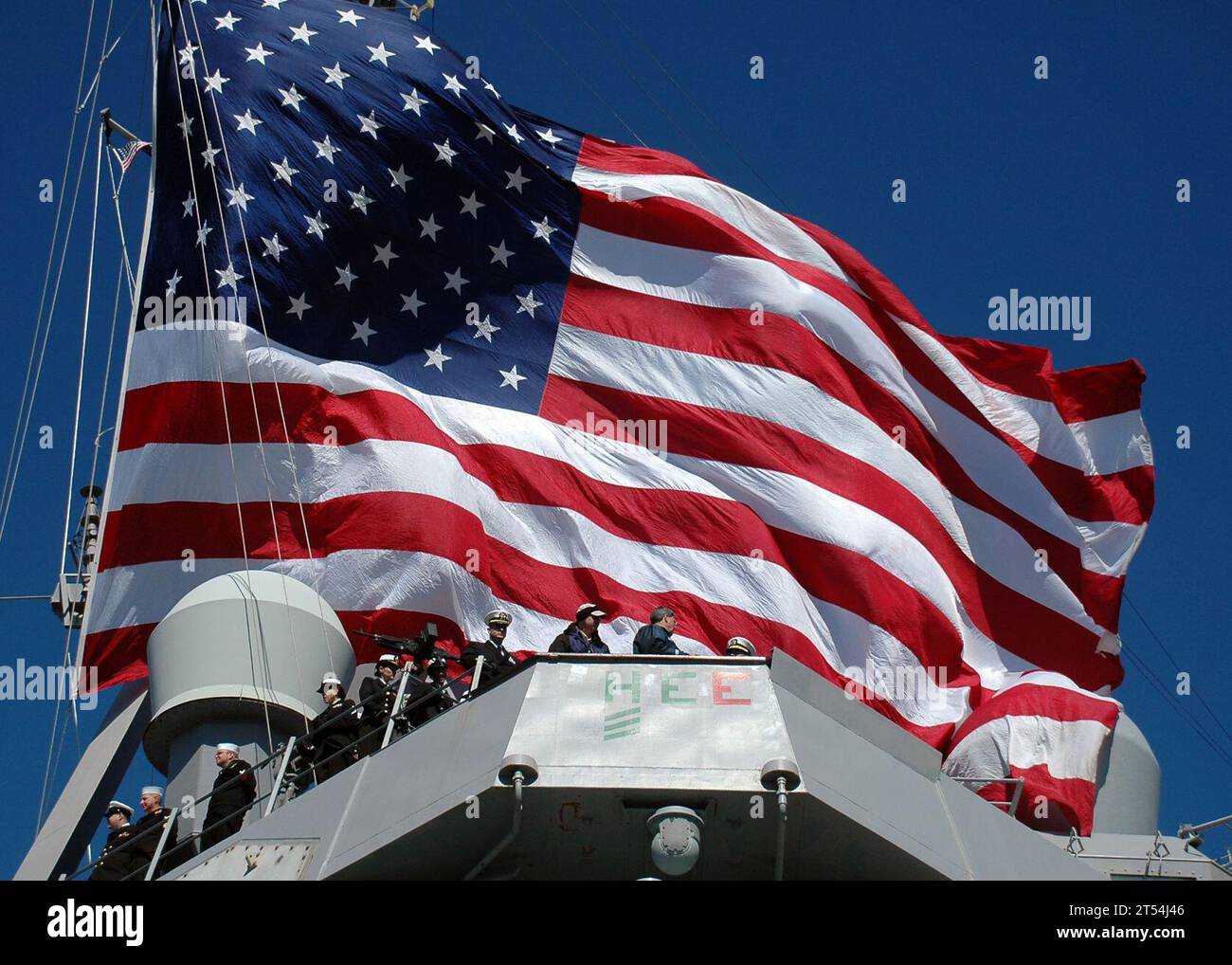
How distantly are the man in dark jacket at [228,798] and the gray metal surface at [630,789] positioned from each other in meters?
1.00

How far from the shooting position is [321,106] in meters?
18.5

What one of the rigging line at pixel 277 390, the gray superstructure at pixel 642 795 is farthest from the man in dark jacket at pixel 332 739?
the rigging line at pixel 277 390

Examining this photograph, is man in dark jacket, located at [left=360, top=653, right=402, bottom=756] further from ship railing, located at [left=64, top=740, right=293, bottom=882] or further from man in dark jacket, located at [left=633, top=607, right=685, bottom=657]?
man in dark jacket, located at [left=633, top=607, right=685, bottom=657]

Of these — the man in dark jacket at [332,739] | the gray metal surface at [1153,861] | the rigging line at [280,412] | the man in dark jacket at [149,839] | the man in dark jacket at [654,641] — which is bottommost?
the gray metal surface at [1153,861]

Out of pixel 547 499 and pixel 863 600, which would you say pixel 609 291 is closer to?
pixel 547 499

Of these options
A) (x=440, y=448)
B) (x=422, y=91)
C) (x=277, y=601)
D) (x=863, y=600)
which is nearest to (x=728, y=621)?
(x=863, y=600)

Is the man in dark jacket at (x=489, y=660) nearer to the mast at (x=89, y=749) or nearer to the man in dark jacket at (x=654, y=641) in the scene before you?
the man in dark jacket at (x=654, y=641)

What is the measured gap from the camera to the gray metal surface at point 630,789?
32.2 ft

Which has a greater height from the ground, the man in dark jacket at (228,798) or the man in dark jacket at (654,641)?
the man in dark jacket at (654,641)

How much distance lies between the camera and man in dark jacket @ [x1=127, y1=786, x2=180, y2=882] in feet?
38.1

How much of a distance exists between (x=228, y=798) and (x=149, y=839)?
0.58 metres

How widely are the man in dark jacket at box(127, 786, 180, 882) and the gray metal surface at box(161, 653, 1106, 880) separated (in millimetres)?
1238

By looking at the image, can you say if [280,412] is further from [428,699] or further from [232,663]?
[428,699]

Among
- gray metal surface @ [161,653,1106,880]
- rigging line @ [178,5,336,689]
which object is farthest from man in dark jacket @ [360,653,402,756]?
rigging line @ [178,5,336,689]
